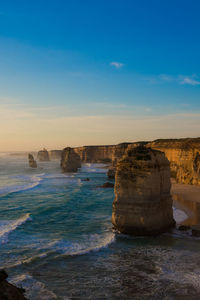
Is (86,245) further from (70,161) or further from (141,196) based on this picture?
(70,161)

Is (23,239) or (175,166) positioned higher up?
(175,166)

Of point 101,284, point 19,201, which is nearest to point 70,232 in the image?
point 101,284

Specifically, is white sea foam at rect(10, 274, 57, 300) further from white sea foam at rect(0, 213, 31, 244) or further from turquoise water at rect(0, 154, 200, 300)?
white sea foam at rect(0, 213, 31, 244)

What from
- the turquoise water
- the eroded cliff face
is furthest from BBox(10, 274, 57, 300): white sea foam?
the eroded cliff face

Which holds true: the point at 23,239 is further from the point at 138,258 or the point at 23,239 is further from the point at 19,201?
the point at 19,201

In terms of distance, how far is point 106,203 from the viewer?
106 ft

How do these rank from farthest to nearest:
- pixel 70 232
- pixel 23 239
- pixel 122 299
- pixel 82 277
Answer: pixel 70 232
pixel 23 239
pixel 82 277
pixel 122 299

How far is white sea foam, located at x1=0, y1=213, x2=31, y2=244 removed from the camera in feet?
63.6

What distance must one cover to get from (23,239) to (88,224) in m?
5.95

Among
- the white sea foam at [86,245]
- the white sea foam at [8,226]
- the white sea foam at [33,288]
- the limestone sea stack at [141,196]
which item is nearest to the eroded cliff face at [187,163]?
the limestone sea stack at [141,196]

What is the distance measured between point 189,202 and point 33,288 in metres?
22.8

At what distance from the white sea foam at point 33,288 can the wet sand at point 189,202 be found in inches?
542

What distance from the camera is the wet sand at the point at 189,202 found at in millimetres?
23281

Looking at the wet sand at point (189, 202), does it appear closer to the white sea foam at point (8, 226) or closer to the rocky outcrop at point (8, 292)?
the white sea foam at point (8, 226)
